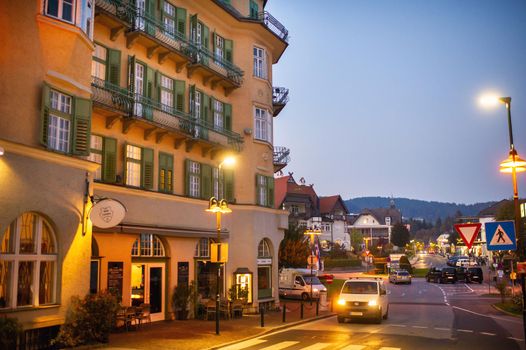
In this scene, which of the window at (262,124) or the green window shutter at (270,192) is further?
the green window shutter at (270,192)

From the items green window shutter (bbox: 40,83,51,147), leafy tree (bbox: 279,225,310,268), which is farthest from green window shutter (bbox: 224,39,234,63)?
leafy tree (bbox: 279,225,310,268)

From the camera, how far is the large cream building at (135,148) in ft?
51.1

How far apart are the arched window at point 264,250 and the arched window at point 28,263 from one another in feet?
52.0

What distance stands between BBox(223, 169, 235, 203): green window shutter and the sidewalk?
6.28 metres

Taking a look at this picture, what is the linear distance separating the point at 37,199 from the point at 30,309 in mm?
3051

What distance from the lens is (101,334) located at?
1700 centimetres

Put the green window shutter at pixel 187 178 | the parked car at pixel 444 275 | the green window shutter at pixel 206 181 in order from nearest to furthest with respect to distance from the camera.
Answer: the green window shutter at pixel 187 178 → the green window shutter at pixel 206 181 → the parked car at pixel 444 275

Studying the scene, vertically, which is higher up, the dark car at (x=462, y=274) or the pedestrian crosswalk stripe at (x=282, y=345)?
the dark car at (x=462, y=274)

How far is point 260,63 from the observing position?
32562mm

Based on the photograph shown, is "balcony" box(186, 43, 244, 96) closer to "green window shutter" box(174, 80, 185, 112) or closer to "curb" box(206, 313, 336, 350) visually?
"green window shutter" box(174, 80, 185, 112)

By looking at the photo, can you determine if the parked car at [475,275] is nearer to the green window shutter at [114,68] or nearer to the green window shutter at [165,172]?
the green window shutter at [165,172]

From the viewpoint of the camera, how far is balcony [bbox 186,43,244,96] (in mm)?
27094

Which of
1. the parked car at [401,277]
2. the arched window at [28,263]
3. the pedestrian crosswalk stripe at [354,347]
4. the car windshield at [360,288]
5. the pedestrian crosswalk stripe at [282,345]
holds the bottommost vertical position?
the pedestrian crosswalk stripe at [282,345]

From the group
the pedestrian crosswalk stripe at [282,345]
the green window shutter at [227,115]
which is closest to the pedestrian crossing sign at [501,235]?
the pedestrian crosswalk stripe at [282,345]
